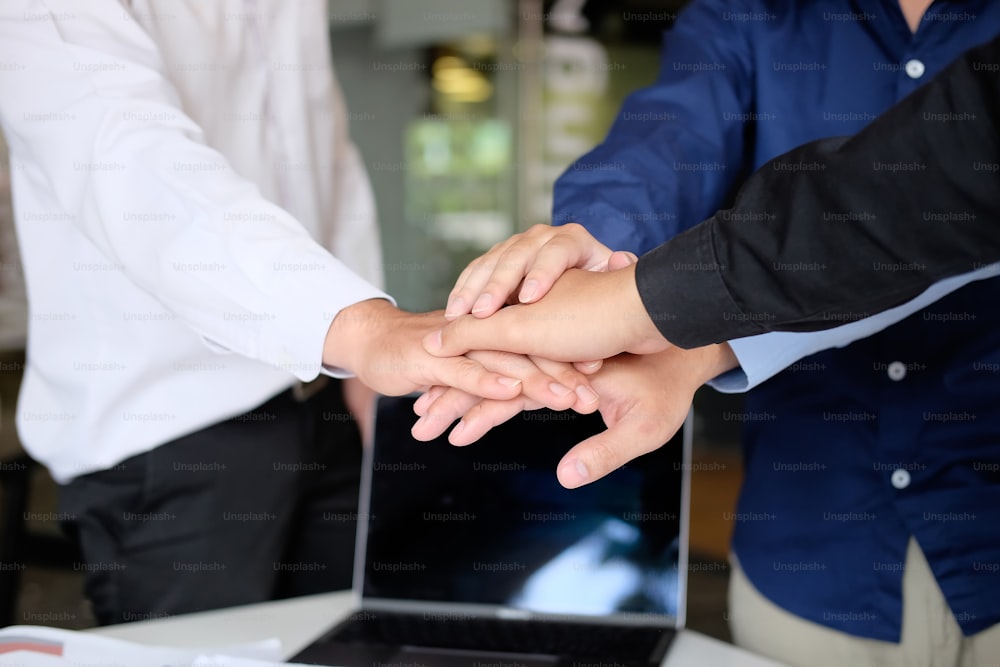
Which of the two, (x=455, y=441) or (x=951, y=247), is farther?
(x=455, y=441)

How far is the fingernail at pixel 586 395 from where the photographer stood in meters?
1.02

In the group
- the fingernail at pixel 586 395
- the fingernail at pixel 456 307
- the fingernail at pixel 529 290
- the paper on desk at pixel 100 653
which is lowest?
the paper on desk at pixel 100 653

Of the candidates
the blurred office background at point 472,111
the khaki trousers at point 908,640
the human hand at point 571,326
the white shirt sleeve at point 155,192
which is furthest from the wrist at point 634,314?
the blurred office background at point 472,111

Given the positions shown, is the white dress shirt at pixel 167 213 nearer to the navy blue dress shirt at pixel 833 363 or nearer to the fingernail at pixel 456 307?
the fingernail at pixel 456 307

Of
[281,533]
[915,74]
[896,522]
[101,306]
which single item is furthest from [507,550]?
[915,74]

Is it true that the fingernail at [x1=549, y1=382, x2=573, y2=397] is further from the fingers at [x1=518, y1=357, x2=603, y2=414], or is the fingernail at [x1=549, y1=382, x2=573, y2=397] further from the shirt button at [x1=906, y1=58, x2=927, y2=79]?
the shirt button at [x1=906, y1=58, x2=927, y2=79]

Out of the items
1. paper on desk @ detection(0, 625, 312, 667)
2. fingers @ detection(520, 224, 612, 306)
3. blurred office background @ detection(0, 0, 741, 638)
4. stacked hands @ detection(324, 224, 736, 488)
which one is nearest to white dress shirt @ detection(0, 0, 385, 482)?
stacked hands @ detection(324, 224, 736, 488)

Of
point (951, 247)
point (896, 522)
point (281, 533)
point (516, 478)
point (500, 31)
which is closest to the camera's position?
point (951, 247)

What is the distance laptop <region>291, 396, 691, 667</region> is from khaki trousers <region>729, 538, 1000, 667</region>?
142mm

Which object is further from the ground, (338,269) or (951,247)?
→ (951,247)

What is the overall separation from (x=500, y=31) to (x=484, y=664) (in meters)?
4.52

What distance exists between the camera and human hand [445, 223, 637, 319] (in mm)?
1024

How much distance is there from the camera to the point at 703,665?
3.42 ft

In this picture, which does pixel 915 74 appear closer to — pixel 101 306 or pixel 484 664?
pixel 484 664
